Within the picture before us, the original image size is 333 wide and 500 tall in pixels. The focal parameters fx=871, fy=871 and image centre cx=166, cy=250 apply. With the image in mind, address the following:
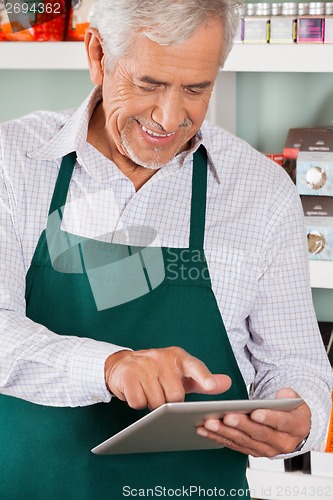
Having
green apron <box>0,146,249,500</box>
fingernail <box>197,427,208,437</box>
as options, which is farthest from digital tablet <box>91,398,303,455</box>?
green apron <box>0,146,249,500</box>

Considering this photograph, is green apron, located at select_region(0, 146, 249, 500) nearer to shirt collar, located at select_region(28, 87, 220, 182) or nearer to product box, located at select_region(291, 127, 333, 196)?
shirt collar, located at select_region(28, 87, 220, 182)

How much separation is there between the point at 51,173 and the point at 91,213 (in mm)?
88

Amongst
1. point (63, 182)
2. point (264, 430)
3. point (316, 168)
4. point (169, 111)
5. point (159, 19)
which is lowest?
point (264, 430)

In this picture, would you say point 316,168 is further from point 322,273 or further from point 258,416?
point 258,416

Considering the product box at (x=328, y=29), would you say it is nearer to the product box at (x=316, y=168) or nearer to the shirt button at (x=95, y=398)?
the product box at (x=316, y=168)

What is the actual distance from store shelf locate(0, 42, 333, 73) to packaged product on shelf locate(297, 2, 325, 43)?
0.02 m

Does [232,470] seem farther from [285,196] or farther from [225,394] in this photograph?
[285,196]

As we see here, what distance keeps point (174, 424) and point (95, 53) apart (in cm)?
60

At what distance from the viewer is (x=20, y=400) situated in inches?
50.2

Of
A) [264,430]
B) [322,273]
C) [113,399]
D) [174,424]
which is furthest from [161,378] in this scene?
[322,273]

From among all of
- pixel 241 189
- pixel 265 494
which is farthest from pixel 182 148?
pixel 265 494

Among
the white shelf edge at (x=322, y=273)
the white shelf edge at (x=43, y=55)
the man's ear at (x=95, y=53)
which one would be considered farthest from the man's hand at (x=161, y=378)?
the white shelf edge at (x=43, y=55)

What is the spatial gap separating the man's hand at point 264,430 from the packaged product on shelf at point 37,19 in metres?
1.25

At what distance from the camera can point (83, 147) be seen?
1334 mm
